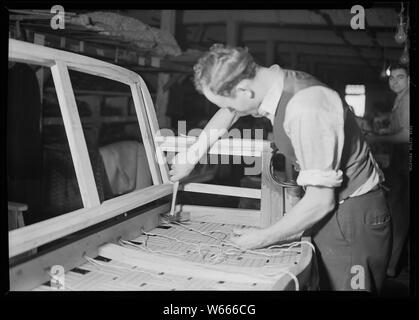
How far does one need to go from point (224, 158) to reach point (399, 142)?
0.61 meters

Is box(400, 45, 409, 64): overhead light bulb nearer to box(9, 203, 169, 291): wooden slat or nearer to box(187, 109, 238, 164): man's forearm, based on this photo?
box(187, 109, 238, 164): man's forearm

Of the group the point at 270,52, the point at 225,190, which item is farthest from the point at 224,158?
the point at 270,52

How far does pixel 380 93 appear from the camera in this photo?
1.24 metres

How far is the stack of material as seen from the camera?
4.88 feet

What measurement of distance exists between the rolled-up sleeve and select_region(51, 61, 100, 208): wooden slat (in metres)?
0.53

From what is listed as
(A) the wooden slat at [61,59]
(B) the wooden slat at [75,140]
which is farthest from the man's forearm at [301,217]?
(A) the wooden slat at [61,59]

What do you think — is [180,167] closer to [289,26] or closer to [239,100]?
[239,100]

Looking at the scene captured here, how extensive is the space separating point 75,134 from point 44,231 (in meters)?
0.28

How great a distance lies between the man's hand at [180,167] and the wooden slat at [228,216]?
131 millimetres

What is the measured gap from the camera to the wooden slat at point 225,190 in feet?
4.25

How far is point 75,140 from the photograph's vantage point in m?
1.00

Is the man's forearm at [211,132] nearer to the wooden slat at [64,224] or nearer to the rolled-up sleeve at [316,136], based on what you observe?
the wooden slat at [64,224]

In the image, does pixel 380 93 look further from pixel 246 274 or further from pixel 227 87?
pixel 246 274
